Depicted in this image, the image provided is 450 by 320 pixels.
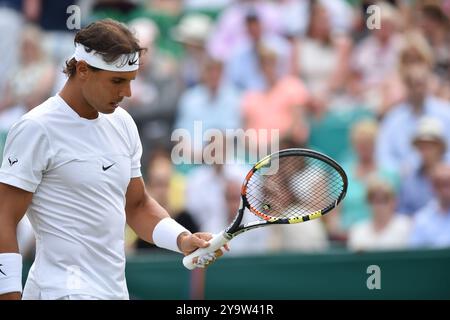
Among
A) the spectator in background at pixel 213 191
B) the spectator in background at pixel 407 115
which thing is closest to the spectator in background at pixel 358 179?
the spectator in background at pixel 407 115

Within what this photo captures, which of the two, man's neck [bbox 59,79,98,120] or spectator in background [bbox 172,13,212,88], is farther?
spectator in background [bbox 172,13,212,88]

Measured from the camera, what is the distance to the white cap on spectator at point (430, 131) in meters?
8.86

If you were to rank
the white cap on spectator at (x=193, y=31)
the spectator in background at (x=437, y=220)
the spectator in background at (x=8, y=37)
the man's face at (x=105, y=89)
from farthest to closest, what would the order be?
the spectator in background at (x=8, y=37)
the white cap on spectator at (x=193, y=31)
the spectator in background at (x=437, y=220)
the man's face at (x=105, y=89)

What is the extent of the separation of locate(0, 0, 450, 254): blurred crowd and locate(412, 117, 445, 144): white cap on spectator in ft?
0.04

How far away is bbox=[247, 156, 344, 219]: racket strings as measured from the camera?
4945 mm

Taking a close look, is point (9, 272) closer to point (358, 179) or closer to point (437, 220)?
point (437, 220)

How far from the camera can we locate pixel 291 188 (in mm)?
5672

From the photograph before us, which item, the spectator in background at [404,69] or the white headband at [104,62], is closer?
the white headband at [104,62]

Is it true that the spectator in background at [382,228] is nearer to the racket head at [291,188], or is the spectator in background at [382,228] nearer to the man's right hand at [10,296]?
the racket head at [291,188]

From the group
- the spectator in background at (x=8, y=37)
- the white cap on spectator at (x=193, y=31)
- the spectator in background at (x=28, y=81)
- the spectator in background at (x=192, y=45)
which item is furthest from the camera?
the spectator in background at (x=8, y=37)

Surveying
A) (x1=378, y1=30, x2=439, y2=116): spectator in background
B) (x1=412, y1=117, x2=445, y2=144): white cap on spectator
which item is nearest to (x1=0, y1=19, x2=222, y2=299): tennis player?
(x1=412, y1=117, x2=445, y2=144): white cap on spectator

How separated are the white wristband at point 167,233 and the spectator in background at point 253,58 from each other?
541 centimetres

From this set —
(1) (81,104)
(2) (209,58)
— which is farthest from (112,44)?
(2) (209,58)

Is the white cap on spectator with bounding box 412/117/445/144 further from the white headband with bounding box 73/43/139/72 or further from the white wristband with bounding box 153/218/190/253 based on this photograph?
the white headband with bounding box 73/43/139/72
